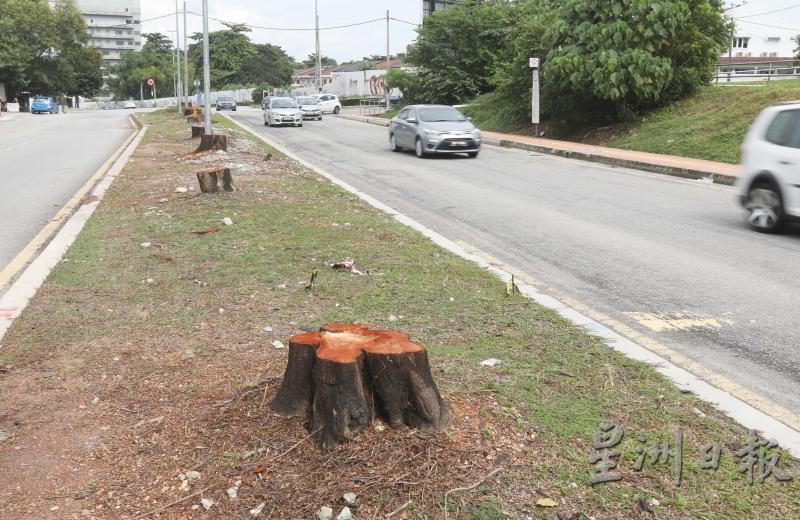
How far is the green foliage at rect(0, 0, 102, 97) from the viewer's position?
277 feet

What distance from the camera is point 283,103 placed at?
3741 centimetres

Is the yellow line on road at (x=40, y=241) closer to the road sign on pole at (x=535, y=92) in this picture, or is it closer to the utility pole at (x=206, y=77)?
the utility pole at (x=206, y=77)

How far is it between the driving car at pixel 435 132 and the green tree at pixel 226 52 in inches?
3743

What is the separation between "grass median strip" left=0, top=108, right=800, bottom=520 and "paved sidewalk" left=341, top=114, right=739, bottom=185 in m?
11.1

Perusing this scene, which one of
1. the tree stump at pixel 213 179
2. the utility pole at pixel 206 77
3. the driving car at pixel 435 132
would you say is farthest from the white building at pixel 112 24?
the tree stump at pixel 213 179

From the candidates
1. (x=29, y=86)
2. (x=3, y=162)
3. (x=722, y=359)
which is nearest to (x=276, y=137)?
(x=3, y=162)

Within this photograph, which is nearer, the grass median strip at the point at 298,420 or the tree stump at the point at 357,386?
the grass median strip at the point at 298,420

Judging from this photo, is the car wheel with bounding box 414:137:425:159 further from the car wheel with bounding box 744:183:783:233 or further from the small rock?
the small rock

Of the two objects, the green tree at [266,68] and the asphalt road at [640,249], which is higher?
the green tree at [266,68]

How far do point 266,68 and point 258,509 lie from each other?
127 meters

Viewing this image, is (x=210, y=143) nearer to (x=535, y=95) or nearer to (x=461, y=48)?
(x=535, y=95)

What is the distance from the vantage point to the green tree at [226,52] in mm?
111938

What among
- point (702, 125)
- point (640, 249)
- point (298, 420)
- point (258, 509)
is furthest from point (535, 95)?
point (258, 509)

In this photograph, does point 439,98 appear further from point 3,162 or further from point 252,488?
point 252,488
